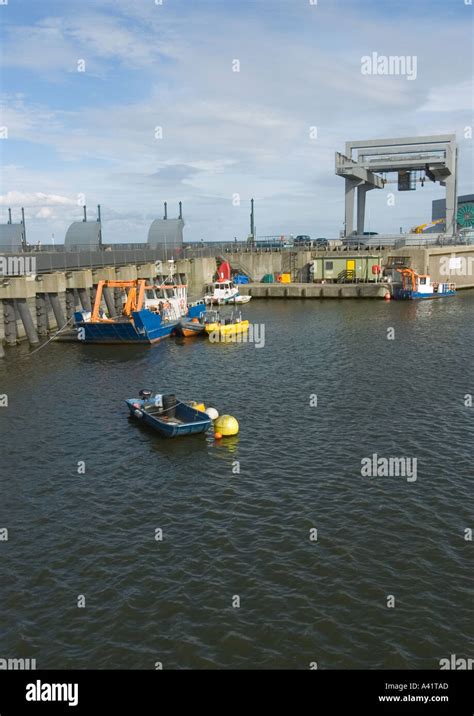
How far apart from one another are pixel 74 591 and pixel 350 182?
309 feet

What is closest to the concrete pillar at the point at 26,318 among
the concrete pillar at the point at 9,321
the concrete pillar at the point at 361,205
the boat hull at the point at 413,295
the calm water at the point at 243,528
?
the concrete pillar at the point at 9,321

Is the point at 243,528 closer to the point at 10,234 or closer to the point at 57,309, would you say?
the point at 57,309

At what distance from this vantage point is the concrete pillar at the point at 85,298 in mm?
62831

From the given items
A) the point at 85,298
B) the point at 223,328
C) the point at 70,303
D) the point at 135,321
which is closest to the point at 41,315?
the point at 70,303

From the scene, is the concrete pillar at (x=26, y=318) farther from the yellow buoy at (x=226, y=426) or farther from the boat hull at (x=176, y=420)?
the yellow buoy at (x=226, y=426)

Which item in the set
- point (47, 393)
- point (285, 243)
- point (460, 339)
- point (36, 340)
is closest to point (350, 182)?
point (285, 243)

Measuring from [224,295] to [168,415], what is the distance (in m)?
50.2

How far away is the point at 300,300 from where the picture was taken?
89.5 meters

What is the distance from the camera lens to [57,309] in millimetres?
58688

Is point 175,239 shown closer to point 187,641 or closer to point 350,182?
point 350,182

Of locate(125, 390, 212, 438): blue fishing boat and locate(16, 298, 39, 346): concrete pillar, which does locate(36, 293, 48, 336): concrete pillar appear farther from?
locate(125, 390, 212, 438): blue fishing boat

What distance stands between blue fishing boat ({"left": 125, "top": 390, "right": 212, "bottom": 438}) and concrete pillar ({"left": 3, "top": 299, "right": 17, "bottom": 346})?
23189 mm
